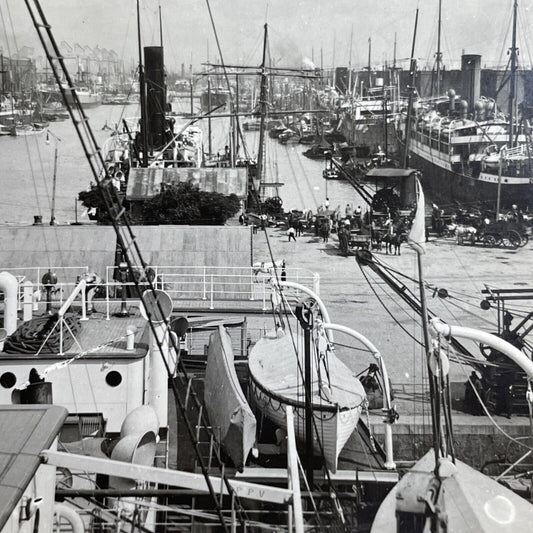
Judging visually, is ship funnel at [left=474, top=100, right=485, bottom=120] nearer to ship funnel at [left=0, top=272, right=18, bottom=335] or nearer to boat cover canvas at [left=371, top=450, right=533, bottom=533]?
ship funnel at [left=0, top=272, right=18, bottom=335]

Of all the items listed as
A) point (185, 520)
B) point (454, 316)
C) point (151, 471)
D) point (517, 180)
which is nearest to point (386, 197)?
point (517, 180)

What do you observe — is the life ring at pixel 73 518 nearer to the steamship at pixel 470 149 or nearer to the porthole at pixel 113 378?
the porthole at pixel 113 378

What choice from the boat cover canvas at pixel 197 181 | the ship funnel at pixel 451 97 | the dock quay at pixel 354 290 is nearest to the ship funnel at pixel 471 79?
the ship funnel at pixel 451 97

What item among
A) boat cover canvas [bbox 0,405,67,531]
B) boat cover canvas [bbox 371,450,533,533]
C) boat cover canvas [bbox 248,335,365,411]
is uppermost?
boat cover canvas [bbox 0,405,67,531]

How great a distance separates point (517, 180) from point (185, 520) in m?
19.5

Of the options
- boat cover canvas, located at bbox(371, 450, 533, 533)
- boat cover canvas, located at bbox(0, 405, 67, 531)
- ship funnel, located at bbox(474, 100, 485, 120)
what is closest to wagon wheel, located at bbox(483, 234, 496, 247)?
ship funnel, located at bbox(474, 100, 485, 120)

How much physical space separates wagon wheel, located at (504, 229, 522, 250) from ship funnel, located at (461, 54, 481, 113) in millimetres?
12096

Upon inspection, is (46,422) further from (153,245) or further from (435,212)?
(435,212)

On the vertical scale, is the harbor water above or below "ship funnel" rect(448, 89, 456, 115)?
below

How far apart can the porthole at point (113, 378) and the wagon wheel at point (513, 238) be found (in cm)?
1451

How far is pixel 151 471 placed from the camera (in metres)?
3.64

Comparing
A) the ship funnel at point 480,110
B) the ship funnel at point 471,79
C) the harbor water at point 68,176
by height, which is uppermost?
the ship funnel at point 471,79

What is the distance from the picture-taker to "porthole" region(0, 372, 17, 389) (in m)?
7.88

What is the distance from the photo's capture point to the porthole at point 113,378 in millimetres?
7879
